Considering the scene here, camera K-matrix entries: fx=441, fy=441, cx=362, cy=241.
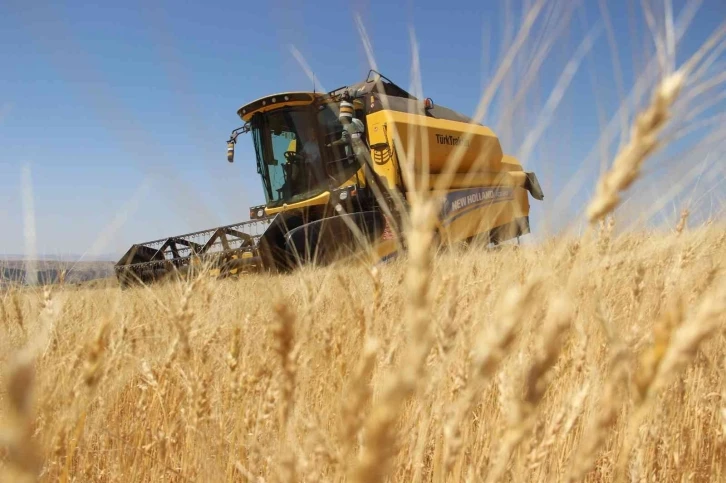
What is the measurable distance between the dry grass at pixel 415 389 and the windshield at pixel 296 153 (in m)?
4.89

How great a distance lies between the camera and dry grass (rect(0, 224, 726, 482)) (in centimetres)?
35

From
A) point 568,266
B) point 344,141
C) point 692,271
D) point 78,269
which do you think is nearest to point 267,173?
point 344,141

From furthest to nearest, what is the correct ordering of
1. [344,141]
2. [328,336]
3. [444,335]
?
[344,141] → [328,336] → [444,335]

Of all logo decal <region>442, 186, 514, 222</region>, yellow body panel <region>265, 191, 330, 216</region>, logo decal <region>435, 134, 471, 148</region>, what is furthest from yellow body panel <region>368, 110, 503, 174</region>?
yellow body panel <region>265, 191, 330, 216</region>

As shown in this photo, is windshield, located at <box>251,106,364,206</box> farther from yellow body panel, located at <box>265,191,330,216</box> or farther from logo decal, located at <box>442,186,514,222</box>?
logo decal, located at <box>442,186,514,222</box>

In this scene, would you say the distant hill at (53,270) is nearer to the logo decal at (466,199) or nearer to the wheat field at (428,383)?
the wheat field at (428,383)

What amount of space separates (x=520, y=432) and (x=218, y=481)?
0.55 meters

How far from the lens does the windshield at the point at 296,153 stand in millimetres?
6633

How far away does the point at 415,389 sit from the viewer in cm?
37

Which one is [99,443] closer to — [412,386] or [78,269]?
[78,269]

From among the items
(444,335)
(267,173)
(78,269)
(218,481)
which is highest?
(267,173)

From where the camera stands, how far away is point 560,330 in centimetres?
38

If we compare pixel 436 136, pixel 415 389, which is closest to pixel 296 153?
pixel 436 136

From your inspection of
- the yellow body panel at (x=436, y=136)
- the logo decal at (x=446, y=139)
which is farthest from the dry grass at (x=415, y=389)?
the logo decal at (x=446, y=139)
